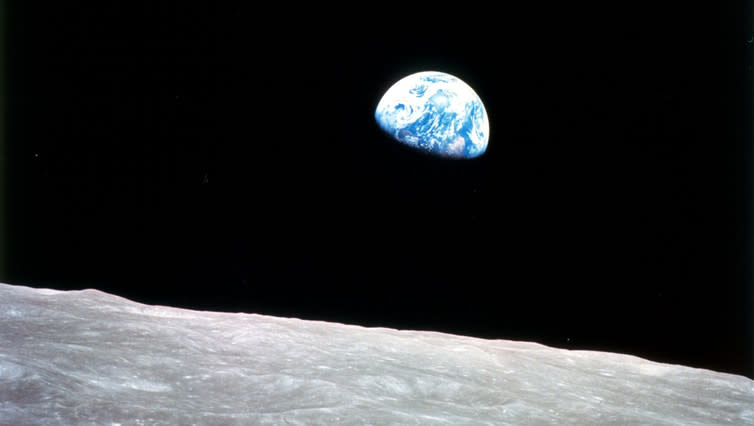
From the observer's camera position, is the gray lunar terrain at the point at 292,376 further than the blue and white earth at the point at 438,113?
No

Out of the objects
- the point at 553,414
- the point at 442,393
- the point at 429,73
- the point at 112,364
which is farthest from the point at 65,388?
the point at 429,73

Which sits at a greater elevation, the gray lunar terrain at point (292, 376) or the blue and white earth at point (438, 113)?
the blue and white earth at point (438, 113)

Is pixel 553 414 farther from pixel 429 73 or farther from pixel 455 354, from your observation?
pixel 429 73

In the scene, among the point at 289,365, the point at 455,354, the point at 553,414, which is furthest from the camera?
the point at 455,354

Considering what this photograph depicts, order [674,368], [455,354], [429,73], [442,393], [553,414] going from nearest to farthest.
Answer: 1. [553,414]
2. [442,393]
3. [455,354]
4. [674,368]
5. [429,73]
